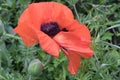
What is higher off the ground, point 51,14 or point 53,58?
point 51,14

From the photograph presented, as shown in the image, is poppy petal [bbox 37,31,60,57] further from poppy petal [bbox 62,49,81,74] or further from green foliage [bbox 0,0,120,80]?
green foliage [bbox 0,0,120,80]

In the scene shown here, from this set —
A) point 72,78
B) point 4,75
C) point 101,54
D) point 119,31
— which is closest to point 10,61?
point 4,75

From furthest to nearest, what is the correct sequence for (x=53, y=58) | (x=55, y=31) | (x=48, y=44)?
(x=53, y=58)
(x=55, y=31)
(x=48, y=44)

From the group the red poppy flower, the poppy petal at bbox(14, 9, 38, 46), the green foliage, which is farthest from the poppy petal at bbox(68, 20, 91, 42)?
the green foliage

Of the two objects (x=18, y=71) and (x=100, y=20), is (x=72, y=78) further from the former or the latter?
(x=100, y=20)

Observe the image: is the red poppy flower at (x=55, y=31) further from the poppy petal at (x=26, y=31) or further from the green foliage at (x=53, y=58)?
the green foliage at (x=53, y=58)

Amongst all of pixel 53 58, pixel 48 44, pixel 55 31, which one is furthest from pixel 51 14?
pixel 53 58

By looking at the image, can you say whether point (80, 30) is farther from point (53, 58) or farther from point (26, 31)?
point (53, 58)
